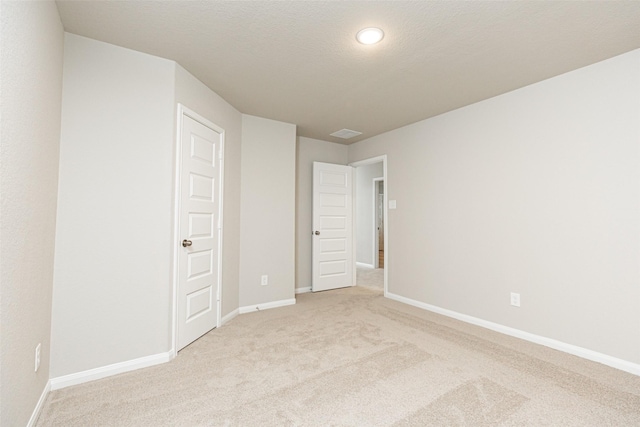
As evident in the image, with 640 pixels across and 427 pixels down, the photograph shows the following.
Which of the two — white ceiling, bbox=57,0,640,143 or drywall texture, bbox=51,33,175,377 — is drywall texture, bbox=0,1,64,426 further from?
white ceiling, bbox=57,0,640,143

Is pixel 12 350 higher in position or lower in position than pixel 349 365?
higher

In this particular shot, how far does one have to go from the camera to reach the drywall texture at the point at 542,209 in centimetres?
235

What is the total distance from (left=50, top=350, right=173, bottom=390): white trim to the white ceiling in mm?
2430

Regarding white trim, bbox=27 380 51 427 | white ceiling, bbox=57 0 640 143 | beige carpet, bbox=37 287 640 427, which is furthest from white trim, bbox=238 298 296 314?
white ceiling, bbox=57 0 640 143

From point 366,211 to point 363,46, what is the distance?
5410 mm

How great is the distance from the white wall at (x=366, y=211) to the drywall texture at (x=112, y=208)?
5.54 metres

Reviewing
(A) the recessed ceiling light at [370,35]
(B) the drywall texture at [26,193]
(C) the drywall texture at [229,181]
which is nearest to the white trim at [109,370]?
(B) the drywall texture at [26,193]

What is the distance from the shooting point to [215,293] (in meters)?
3.20

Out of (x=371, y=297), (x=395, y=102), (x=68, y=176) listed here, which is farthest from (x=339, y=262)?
(x=68, y=176)

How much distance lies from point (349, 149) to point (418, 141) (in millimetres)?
1529

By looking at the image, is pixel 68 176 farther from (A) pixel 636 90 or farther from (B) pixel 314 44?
(A) pixel 636 90

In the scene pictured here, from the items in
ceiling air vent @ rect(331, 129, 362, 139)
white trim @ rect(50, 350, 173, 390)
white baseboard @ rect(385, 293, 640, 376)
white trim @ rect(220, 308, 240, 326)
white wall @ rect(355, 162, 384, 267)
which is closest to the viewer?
white trim @ rect(50, 350, 173, 390)

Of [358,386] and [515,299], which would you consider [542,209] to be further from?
[358,386]

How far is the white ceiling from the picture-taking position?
6.16 feet
